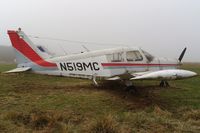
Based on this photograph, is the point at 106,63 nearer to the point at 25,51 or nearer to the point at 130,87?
the point at 130,87

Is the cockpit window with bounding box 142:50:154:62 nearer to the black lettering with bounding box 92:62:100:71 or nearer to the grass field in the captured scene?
the grass field

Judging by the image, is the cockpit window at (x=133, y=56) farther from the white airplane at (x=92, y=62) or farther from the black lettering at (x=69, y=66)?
the black lettering at (x=69, y=66)

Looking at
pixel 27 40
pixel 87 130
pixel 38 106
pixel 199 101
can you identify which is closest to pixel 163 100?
pixel 199 101

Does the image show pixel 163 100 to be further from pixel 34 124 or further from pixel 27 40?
pixel 27 40

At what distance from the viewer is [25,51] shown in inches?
587

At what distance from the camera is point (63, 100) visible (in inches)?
456

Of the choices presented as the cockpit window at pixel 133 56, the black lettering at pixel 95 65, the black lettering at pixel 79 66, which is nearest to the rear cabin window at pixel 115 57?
the cockpit window at pixel 133 56

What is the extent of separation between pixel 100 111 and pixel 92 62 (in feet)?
16.8

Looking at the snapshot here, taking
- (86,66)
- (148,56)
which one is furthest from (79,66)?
(148,56)

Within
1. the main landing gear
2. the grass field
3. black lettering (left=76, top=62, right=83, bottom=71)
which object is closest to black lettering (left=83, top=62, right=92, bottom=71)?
black lettering (left=76, top=62, right=83, bottom=71)

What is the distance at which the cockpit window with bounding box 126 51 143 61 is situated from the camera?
14373 millimetres

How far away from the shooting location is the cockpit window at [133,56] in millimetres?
14373

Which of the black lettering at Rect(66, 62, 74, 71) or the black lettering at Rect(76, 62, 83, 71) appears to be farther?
the black lettering at Rect(66, 62, 74, 71)

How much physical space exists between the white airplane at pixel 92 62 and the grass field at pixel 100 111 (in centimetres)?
117
